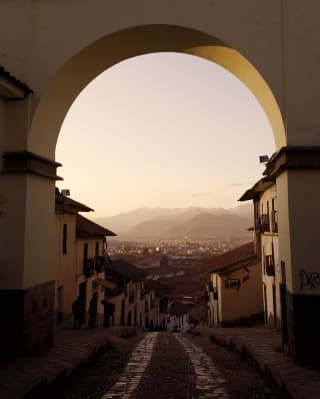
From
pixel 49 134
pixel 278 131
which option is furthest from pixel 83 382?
pixel 278 131

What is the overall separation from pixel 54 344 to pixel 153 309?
37107 mm

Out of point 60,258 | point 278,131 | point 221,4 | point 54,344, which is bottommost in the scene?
point 54,344

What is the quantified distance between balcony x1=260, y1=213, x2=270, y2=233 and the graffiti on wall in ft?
35.8

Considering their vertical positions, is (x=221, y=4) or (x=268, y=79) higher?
(x=221, y=4)

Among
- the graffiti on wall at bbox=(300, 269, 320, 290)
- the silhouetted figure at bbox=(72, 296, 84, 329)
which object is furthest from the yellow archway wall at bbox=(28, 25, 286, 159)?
the silhouetted figure at bbox=(72, 296, 84, 329)

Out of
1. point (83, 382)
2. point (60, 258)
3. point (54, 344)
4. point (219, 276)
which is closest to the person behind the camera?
point (83, 382)

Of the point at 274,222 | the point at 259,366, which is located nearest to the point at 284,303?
the point at 259,366

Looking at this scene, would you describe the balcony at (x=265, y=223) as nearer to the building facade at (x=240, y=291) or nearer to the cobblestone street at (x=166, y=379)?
the building facade at (x=240, y=291)

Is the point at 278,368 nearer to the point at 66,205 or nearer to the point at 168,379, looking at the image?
the point at 168,379

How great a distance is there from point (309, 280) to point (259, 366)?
180cm

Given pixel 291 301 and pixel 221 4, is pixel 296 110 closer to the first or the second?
pixel 221 4

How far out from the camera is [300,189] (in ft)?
23.5

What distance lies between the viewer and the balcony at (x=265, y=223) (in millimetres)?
17828

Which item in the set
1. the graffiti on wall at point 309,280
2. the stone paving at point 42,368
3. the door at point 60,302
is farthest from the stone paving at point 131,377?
the door at point 60,302
